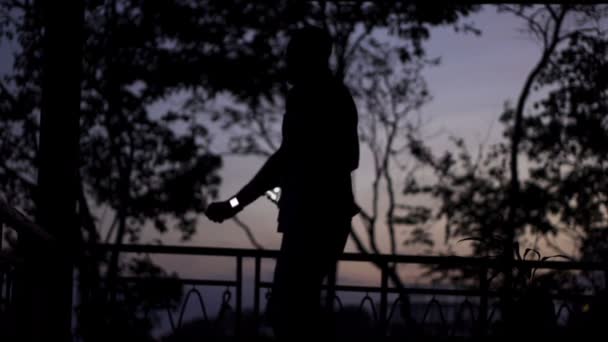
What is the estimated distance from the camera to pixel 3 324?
4.34m

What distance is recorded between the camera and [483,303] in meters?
6.59

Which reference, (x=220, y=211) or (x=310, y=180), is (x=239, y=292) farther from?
(x=310, y=180)

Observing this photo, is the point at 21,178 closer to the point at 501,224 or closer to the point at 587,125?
the point at 501,224

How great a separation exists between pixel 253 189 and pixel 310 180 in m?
0.37

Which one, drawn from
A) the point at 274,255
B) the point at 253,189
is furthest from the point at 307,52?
the point at 274,255

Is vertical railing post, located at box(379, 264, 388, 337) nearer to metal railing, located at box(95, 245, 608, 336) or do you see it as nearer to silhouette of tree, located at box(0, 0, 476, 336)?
metal railing, located at box(95, 245, 608, 336)

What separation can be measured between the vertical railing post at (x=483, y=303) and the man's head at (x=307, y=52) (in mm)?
3370

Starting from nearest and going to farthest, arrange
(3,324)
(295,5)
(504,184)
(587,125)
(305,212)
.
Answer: (305,212) < (3,324) < (295,5) < (587,125) < (504,184)

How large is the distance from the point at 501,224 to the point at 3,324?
53.0 feet

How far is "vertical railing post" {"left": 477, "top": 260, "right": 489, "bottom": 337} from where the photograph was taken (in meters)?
6.52

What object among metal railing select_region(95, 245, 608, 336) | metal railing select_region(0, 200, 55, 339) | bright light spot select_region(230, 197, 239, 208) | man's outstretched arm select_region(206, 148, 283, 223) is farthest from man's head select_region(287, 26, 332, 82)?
metal railing select_region(95, 245, 608, 336)

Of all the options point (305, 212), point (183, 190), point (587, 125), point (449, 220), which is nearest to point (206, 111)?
point (183, 190)

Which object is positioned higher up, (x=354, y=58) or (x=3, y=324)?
(x=354, y=58)

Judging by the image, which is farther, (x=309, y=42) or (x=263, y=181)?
(x=263, y=181)
